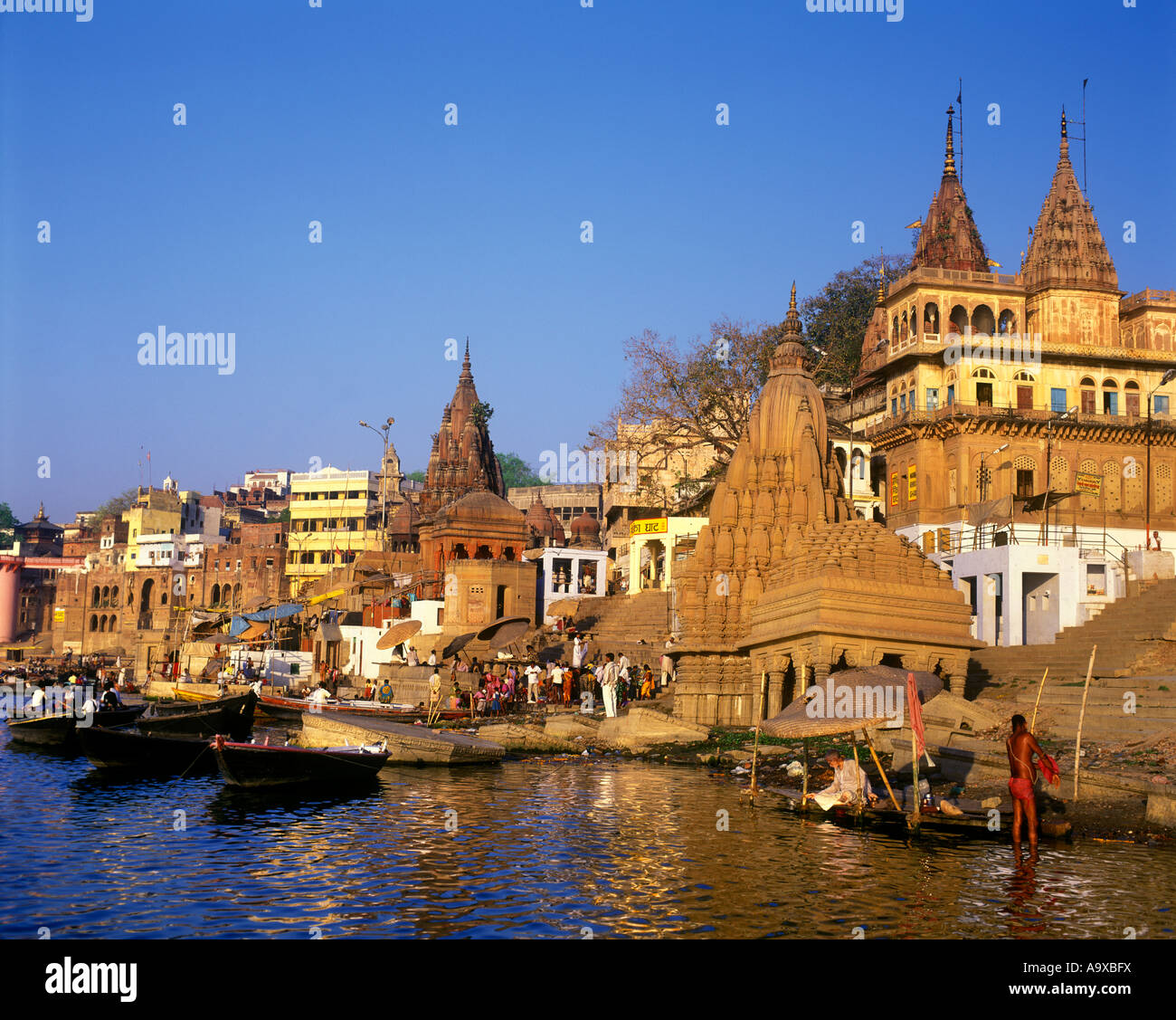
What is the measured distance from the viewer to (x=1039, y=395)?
43875 millimetres

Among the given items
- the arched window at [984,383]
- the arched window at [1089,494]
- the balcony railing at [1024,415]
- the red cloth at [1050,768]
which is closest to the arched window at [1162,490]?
the balcony railing at [1024,415]

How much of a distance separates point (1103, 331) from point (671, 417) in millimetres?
17086

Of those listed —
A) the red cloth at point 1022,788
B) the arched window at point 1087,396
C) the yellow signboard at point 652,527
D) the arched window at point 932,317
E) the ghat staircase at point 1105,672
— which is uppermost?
the arched window at point 932,317

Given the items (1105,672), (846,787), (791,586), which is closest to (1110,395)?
(1105,672)

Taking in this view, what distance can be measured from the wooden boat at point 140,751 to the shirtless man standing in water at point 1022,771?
654 inches

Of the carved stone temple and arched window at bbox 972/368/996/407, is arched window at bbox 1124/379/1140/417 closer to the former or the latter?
arched window at bbox 972/368/996/407

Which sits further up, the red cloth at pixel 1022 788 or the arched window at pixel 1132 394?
the arched window at pixel 1132 394

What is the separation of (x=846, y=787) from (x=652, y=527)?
35.0 metres

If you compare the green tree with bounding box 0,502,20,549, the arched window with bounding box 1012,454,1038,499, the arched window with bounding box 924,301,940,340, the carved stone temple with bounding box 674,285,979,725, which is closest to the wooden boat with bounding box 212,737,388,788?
the carved stone temple with bounding box 674,285,979,725

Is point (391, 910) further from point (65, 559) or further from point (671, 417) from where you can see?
point (65, 559)

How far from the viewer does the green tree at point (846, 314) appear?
201ft

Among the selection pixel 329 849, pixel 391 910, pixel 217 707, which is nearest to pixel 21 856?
pixel 329 849

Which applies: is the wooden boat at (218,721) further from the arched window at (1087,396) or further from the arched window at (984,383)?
the arched window at (1087,396)

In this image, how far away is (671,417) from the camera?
48.8 metres
